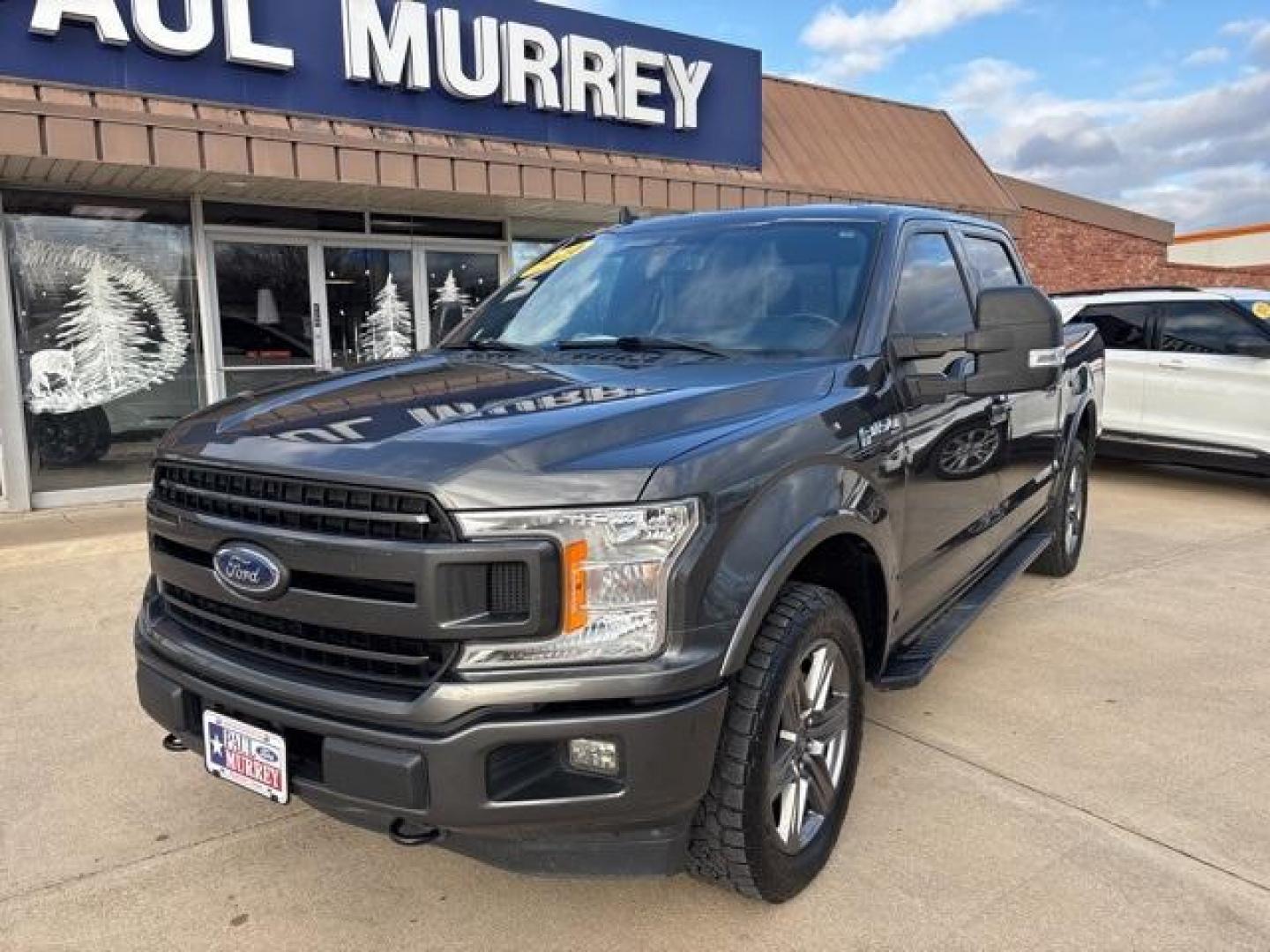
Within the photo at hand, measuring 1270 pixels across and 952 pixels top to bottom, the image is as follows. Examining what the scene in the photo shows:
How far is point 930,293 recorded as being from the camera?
357cm

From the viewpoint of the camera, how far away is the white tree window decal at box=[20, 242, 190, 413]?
805cm

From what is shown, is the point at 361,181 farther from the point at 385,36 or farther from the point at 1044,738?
the point at 1044,738

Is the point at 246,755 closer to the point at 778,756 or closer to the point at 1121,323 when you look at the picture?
the point at 778,756

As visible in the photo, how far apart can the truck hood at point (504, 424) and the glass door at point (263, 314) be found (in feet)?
21.5

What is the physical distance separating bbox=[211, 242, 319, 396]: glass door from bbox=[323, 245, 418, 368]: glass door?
0.67 ft

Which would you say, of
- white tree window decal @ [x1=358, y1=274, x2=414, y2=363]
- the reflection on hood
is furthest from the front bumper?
white tree window decal @ [x1=358, y1=274, x2=414, y2=363]

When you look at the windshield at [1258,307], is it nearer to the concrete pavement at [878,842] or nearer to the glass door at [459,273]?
the concrete pavement at [878,842]

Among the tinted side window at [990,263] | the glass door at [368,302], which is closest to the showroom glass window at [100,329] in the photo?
the glass door at [368,302]

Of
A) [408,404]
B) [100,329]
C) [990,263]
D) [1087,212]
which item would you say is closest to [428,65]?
[100,329]

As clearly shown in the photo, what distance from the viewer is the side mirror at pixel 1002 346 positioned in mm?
2906

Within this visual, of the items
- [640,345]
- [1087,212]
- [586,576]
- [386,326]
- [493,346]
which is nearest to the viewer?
[586,576]

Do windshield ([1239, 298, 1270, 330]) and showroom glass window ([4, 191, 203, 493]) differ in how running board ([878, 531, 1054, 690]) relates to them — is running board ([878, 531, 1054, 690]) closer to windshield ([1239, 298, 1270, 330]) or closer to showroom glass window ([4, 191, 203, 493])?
windshield ([1239, 298, 1270, 330])

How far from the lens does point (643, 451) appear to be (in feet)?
6.99

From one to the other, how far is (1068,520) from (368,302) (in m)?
6.86
